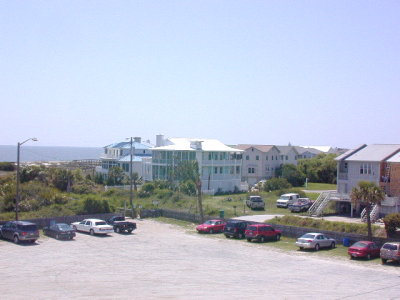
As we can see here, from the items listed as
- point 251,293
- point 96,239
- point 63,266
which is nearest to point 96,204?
point 96,239

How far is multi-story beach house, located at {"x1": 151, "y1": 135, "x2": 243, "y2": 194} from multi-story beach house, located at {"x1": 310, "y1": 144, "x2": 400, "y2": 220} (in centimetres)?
2312

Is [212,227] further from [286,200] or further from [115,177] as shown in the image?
[115,177]

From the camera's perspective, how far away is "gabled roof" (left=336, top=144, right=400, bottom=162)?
49.8 metres

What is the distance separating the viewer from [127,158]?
8325 cm

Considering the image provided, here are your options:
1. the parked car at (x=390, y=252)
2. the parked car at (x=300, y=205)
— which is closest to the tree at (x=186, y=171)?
the parked car at (x=300, y=205)

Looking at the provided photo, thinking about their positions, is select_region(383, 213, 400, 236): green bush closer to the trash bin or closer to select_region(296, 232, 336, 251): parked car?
the trash bin

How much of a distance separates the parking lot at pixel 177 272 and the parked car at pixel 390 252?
2.39ft

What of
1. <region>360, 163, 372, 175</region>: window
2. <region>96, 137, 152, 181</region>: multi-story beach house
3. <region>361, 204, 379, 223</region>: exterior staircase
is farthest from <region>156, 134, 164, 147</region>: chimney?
<region>361, 204, 379, 223</region>: exterior staircase

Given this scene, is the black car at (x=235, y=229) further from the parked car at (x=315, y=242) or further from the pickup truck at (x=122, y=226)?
the pickup truck at (x=122, y=226)

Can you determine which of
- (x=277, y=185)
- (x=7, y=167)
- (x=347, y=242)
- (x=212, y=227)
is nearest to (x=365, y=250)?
(x=347, y=242)

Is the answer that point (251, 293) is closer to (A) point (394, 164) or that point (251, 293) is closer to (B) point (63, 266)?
(B) point (63, 266)

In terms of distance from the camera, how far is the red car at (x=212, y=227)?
44.3 m

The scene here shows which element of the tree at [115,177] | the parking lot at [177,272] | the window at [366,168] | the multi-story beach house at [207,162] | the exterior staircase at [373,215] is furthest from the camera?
the tree at [115,177]

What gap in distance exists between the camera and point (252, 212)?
53.8 m
